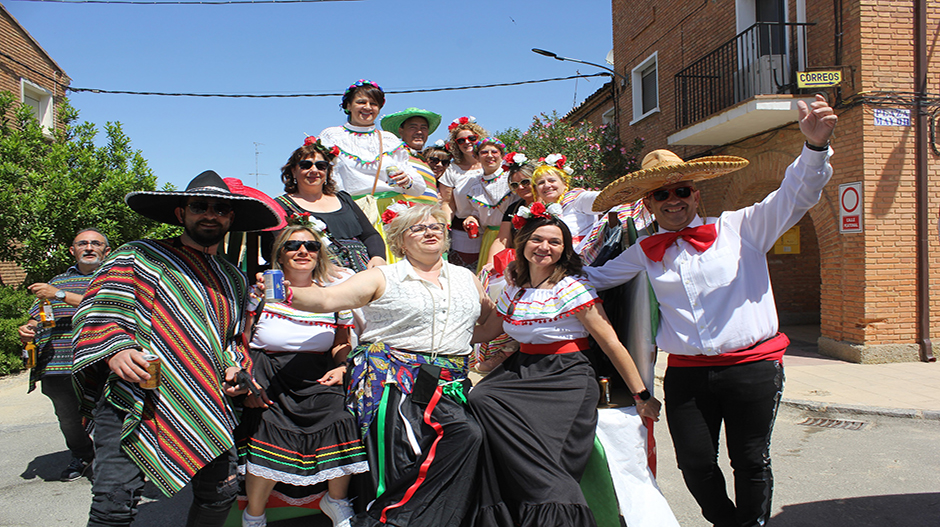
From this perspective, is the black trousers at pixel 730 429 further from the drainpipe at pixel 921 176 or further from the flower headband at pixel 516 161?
the drainpipe at pixel 921 176

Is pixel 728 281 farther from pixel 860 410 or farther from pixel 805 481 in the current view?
pixel 860 410

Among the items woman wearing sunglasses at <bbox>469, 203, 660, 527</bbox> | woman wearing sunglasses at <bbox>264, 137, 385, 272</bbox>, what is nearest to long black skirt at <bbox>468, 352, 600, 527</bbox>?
woman wearing sunglasses at <bbox>469, 203, 660, 527</bbox>

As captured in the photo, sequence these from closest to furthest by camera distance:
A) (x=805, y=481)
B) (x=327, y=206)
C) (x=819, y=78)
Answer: (x=327, y=206), (x=805, y=481), (x=819, y=78)

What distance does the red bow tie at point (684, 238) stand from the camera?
8.75 feet

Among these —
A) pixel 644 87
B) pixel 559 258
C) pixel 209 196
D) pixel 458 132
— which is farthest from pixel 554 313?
pixel 644 87

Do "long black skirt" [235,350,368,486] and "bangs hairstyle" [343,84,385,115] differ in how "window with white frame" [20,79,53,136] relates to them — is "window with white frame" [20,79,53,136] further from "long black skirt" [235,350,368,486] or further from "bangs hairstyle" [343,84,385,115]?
"long black skirt" [235,350,368,486]

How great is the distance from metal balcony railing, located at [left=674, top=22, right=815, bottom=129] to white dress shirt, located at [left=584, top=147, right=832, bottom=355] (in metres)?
7.26

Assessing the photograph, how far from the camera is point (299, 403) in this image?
292cm

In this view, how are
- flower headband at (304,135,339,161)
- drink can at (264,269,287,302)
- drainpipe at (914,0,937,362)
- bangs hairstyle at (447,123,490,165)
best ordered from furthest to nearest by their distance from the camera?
drainpipe at (914,0,937,362), bangs hairstyle at (447,123,490,165), flower headband at (304,135,339,161), drink can at (264,269,287,302)

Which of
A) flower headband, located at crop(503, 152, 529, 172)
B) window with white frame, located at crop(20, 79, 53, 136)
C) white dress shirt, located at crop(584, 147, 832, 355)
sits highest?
window with white frame, located at crop(20, 79, 53, 136)

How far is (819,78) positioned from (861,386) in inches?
164

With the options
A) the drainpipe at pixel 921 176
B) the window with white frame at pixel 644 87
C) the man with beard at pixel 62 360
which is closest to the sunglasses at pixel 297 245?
the man with beard at pixel 62 360

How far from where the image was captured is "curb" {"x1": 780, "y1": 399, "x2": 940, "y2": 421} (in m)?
5.68

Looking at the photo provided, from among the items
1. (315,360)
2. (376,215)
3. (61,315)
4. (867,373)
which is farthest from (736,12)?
(61,315)
